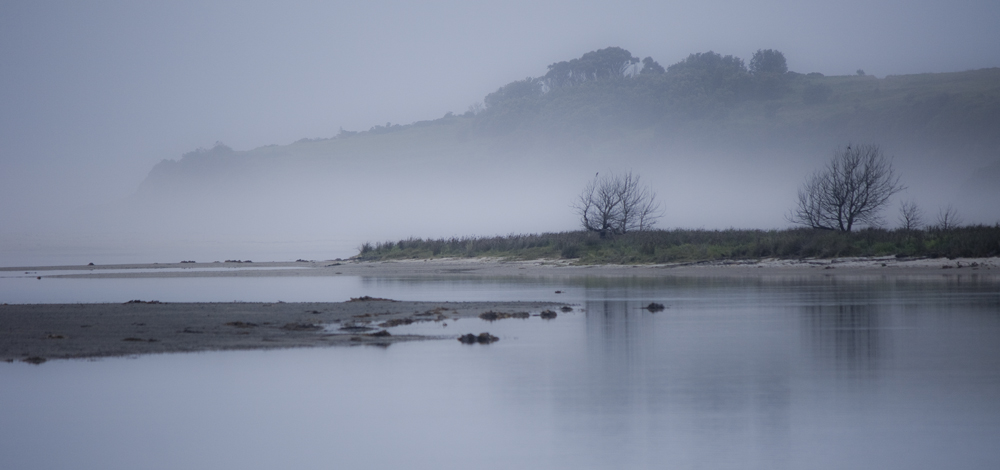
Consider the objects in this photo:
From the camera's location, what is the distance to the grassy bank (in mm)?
29984

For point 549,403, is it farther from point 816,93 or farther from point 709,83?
point 816,93

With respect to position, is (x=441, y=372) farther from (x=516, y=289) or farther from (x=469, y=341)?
(x=516, y=289)

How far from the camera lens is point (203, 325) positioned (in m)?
12.1

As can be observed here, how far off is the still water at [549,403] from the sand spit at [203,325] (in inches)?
27.5

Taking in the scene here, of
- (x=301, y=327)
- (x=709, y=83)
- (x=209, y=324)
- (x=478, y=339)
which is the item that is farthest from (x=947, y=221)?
(x=709, y=83)

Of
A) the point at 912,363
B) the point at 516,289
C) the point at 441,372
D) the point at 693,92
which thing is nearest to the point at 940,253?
the point at 516,289

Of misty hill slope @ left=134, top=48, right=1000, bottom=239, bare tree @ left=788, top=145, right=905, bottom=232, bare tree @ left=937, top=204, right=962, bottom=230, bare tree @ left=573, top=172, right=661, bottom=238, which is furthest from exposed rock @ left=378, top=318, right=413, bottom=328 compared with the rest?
misty hill slope @ left=134, top=48, right=1000, bottom=239

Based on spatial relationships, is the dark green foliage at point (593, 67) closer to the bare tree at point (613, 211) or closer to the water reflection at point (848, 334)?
the bare tree at point (613, 211)

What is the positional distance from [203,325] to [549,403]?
7.07m

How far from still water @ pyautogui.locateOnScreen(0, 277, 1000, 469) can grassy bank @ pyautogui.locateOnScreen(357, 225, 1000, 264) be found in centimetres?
2069

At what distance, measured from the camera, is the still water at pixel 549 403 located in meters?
5.38

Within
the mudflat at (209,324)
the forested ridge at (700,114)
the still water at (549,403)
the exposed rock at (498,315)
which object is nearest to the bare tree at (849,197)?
the mudflat at (209,324)

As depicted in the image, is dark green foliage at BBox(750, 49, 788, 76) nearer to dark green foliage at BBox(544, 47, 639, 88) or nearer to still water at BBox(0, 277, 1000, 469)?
dark green foliage at BBox(544, 47, 639, 88)

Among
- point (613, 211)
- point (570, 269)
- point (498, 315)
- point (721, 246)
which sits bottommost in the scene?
point (498, 315)
